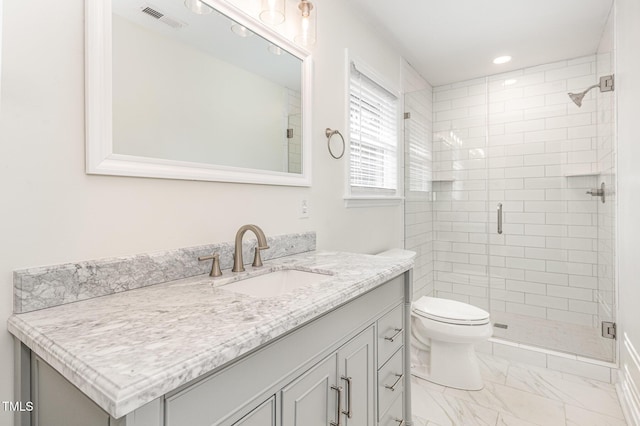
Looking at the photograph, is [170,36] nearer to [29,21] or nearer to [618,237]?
[29,21]

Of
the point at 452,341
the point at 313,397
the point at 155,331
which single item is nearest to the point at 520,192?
the point at 452,341

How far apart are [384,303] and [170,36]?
127cm

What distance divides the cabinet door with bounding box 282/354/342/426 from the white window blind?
1.35 meters

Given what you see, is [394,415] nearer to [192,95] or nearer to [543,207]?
[192,95]

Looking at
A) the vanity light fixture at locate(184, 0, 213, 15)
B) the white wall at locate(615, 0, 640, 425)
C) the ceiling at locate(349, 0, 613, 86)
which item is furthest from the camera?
the ceiling at locate(349, 0, 613, 86)

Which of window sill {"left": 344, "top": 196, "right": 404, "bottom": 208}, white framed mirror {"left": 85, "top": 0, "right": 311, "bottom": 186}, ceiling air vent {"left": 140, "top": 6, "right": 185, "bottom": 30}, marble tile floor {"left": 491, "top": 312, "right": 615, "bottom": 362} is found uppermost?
ceiling air vent {"left": 140, "top": 6, "right": 185, "bottom": 30}

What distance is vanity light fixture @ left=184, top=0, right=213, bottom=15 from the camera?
3.91 ft

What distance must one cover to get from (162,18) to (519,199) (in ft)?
10.3

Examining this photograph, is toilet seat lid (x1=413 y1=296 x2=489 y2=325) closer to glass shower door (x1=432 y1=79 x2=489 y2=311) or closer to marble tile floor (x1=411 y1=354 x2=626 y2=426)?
marble tile floor (x1=411 y1=354 x2=626 y2=426)

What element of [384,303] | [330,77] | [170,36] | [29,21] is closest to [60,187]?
[29,21]

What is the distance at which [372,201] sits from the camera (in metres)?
2.37

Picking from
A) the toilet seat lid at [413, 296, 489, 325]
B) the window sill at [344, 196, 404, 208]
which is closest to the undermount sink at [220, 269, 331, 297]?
the window sill at [344, 196, 404, 208]

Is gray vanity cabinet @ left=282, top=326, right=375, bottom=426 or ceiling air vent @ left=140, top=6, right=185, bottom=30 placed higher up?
ceiling air vent @ left=140, top=6, right=185, bottom=30

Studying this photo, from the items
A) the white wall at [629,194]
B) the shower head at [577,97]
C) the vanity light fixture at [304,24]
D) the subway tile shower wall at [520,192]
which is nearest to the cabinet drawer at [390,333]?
the white wall at [629,194]
